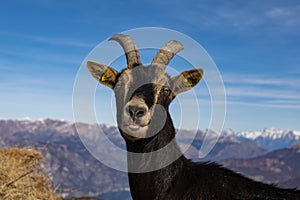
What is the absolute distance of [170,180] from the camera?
9516mm

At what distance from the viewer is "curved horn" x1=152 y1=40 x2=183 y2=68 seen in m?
11.0

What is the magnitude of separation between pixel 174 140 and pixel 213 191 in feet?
5.35

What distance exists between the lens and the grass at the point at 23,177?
16163mm

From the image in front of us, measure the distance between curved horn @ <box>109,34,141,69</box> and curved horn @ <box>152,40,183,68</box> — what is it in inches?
20.9

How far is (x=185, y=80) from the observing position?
10672 mm

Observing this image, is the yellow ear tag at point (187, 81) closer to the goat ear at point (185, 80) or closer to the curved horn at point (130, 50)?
the goat ear at point (185, 80)

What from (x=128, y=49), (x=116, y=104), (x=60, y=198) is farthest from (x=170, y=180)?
(x=60, y=198)

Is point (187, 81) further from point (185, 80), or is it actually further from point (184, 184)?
point (184, 184)

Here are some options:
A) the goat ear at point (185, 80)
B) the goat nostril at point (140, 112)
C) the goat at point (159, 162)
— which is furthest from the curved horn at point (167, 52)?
the goat nostril at point (140, 112)

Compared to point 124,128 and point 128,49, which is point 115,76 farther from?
point 124,128

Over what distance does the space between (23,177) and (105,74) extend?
10.6 meters

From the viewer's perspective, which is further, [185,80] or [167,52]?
[167,52]

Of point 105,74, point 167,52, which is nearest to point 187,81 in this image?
point 167,52

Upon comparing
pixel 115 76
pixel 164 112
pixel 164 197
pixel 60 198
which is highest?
pixel 115 76
